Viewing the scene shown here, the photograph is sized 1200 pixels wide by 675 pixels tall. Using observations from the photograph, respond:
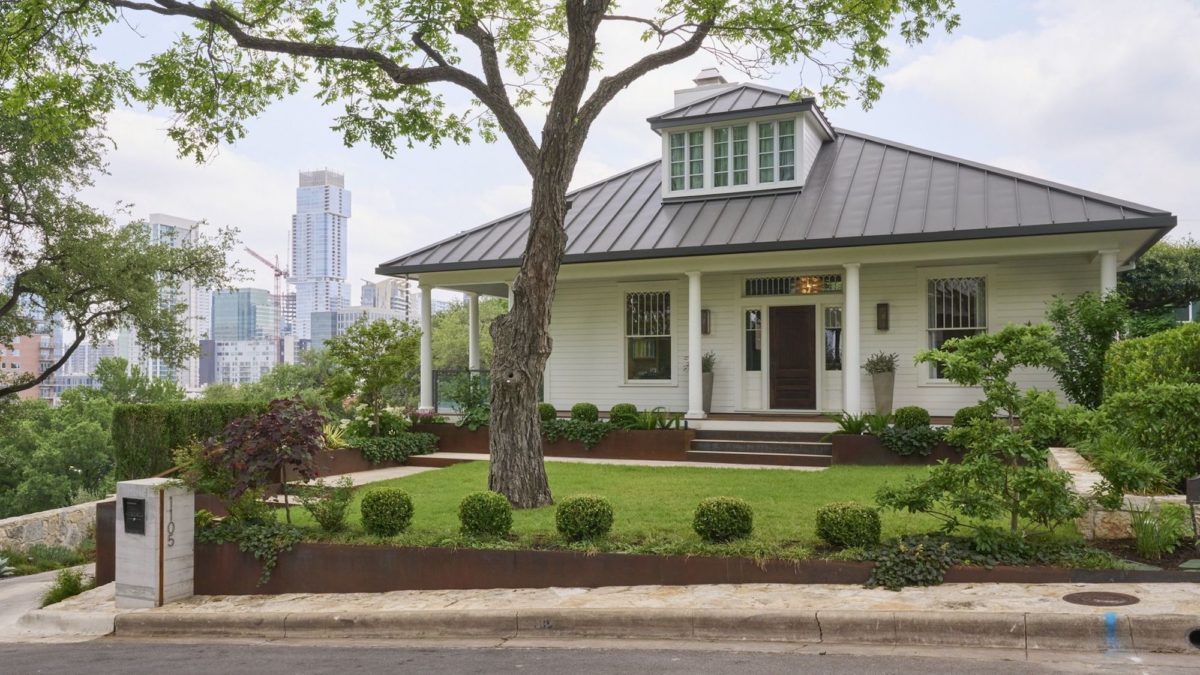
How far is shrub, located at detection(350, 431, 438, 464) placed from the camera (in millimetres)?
13891

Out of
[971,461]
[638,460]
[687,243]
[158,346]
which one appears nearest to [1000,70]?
[687,243]

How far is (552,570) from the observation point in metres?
7.02

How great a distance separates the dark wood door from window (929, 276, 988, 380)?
2040 mm

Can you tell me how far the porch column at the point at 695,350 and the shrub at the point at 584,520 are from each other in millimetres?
7233

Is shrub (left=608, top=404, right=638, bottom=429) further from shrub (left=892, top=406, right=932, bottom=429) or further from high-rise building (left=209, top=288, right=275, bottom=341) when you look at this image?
high-rise building (left=209, top=288, right=275, bottom=341)

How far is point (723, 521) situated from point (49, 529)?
44.8ft

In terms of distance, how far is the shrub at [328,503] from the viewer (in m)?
7.95

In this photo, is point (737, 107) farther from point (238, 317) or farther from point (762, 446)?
point (238, 317)

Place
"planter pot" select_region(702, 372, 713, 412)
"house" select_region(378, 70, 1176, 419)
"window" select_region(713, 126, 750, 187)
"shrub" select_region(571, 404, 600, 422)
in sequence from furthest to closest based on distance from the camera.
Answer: "window" select_region(713, 126, 750, 187) < "planter pot" select_region(702, 372, 713, 412) < "shrub" select_region(571, 404, 600, 422) < "house" select_region(378, 70, 1176, 419)

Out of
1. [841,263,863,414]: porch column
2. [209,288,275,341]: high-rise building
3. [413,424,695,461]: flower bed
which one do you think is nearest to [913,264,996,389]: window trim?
[841,263,863,414]: porch column

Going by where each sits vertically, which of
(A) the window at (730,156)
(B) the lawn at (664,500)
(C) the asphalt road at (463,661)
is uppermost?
(A) the window at (730,156)

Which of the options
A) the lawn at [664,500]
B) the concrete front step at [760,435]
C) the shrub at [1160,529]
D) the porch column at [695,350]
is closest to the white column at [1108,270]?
the lawn at [664,500]

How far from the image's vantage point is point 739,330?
15898 mm

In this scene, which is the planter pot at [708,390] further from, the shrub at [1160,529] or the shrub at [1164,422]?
the shrub at [1160,529]
